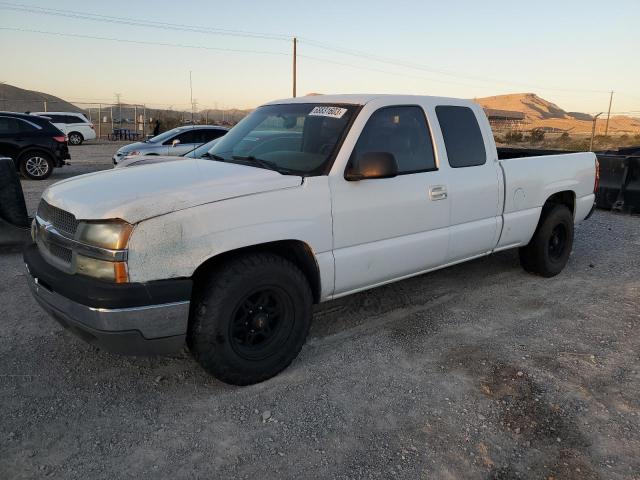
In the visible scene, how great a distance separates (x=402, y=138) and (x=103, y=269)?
2.43 metres

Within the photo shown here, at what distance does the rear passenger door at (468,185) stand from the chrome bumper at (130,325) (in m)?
2.48

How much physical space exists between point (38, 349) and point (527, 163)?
467cm

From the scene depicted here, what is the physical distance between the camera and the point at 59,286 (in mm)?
2922

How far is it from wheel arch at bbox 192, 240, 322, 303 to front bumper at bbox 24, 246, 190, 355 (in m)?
0.28

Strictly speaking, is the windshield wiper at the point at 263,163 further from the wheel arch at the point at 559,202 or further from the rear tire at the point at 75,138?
the rear tire at the point at 75,138

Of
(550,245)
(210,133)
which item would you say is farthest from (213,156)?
(210,133)

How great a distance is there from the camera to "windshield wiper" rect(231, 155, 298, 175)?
138 inches

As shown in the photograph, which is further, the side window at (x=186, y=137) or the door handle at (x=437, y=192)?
the side window at (x=186, y=137)

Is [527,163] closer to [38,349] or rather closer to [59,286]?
[59,286]

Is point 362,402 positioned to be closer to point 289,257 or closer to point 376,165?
point 289,257

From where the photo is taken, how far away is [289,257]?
346 cm

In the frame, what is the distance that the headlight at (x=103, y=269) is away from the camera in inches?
106

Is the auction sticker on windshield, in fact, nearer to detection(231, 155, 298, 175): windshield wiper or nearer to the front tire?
detection(231, 155, 298, 175): windshield wiper

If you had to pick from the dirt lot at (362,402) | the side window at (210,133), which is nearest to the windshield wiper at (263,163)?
the dirt lot at (362,402)
